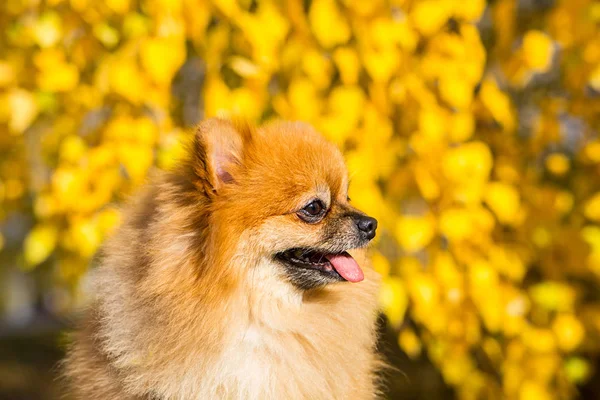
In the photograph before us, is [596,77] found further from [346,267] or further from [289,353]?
[289,353]

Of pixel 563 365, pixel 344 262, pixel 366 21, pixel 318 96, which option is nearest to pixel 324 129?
pixel 318 96

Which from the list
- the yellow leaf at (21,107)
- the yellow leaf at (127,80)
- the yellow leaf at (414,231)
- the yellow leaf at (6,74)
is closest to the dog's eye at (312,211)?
the yellow leaf at (414,231)

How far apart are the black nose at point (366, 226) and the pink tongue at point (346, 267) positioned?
14cm

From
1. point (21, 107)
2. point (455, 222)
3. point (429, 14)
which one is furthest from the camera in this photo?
point (21, 107)

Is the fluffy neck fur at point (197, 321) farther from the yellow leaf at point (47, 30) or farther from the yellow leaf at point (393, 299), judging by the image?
the yellow leaf at point (47, 30)

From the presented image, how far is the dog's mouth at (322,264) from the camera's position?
2.30 metres

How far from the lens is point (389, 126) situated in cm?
306

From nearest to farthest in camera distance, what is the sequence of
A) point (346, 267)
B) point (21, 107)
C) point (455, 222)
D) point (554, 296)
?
point (346, 267) → point (455, 222) → point (21, 107) → point (554, 296)

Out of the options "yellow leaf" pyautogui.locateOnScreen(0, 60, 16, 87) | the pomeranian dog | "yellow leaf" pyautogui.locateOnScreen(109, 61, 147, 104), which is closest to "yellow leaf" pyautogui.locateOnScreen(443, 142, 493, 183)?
the pomeranian dog

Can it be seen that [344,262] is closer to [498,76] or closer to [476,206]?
[476,206]

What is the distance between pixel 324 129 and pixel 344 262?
2.31ft

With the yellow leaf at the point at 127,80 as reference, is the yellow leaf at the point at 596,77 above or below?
below

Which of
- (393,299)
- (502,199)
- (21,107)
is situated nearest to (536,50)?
(502,199)

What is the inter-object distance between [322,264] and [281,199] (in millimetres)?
279
